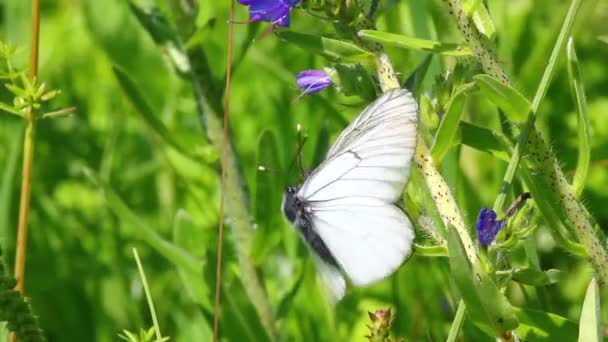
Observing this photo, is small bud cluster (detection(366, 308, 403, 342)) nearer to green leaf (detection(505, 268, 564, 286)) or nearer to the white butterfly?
the white butterfly

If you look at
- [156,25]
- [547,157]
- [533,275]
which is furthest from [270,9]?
[156,25]

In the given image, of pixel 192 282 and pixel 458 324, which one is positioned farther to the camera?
pixel 192 282

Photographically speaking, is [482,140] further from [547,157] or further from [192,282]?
[192,282]

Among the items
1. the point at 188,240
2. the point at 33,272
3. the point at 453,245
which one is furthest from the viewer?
the point at 33,272

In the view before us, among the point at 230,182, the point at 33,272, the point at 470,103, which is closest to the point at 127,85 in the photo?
the point at 230,182

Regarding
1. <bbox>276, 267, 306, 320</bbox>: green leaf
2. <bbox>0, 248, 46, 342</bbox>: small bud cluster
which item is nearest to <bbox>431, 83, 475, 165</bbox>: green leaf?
<bbox>0, 248, 46, 342</bbox>: small bud cluster

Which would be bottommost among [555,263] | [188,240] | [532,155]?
[555,263]

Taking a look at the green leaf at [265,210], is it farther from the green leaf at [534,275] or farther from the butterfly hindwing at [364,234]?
the green leaf at [534,275]

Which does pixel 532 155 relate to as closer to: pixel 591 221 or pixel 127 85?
pixel 591 221
